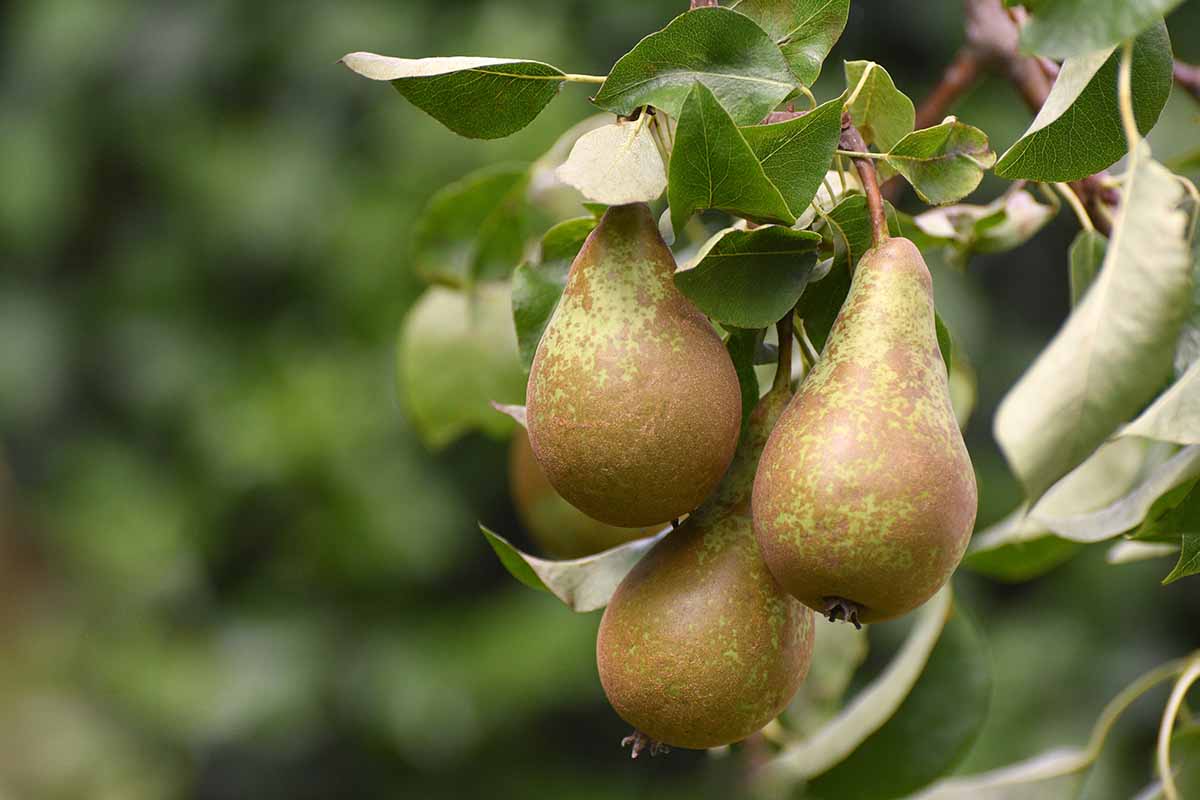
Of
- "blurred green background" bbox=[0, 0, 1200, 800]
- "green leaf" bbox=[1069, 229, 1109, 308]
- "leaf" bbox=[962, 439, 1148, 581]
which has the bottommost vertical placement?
"blurred green background" bbox=[0, 0, 1200, 800]

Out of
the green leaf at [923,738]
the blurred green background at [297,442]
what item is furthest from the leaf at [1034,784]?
the blurred green background at [297,442]

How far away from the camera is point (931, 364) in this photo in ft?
→ 1.26

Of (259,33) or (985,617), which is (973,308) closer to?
(985,617)

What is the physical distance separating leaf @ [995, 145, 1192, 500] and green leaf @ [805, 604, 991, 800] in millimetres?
365

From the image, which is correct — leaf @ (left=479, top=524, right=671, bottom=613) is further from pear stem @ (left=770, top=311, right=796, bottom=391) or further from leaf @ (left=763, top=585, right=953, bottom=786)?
leaf @ (left=763, top=585, right=953, bottom=786)

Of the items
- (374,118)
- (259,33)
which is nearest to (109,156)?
(259,33)

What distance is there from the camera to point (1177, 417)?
357mm

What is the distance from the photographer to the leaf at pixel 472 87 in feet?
1.28

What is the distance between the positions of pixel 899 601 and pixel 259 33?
1.46 meters

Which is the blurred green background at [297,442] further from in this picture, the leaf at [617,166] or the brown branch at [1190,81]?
the leaf at [617,166]

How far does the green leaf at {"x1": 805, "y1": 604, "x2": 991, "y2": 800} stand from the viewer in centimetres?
64

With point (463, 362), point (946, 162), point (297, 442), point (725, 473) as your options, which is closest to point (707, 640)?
point (725, 473)

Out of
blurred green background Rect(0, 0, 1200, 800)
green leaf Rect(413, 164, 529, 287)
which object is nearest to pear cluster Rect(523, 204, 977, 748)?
green leaf Rect(413, 164, 529, 287)

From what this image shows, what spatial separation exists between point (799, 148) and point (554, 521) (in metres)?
0.31
